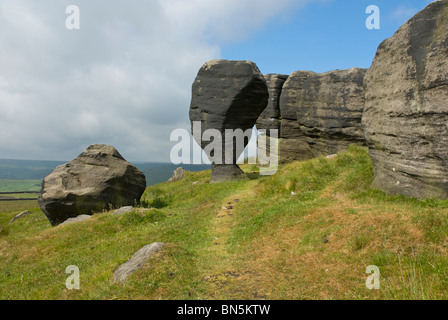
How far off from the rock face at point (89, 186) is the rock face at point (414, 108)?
14067 mm

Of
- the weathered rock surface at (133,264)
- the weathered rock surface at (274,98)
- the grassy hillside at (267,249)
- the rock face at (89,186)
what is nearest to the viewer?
the grassy hillside at (267,249)

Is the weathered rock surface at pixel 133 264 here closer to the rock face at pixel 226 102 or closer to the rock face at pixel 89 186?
the rock face at pixel 89 186

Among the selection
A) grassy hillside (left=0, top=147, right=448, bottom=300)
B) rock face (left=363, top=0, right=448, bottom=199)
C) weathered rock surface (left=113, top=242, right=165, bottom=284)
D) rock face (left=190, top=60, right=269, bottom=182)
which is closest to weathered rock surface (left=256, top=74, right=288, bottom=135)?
rock face (left=190, top=60, right=269, bottom=182)

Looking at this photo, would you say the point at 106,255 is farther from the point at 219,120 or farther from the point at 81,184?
the point at 219,120

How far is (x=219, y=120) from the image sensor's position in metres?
23.8

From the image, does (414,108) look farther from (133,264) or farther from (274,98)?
(274,98)

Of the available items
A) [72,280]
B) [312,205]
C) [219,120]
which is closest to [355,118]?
[219,120]

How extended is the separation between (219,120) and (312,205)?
1374cm

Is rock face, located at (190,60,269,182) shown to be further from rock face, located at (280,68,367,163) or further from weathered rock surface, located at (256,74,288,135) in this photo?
weathered rock surface, located at (256,74,288,135)

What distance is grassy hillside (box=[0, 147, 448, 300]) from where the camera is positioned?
636 cm

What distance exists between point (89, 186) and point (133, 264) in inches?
449

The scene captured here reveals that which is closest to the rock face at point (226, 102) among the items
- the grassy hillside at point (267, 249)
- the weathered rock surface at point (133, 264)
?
the grassy hillside at point (267, 249)

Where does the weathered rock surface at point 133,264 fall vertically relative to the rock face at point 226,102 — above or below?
below

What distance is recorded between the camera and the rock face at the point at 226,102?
76.3ft
